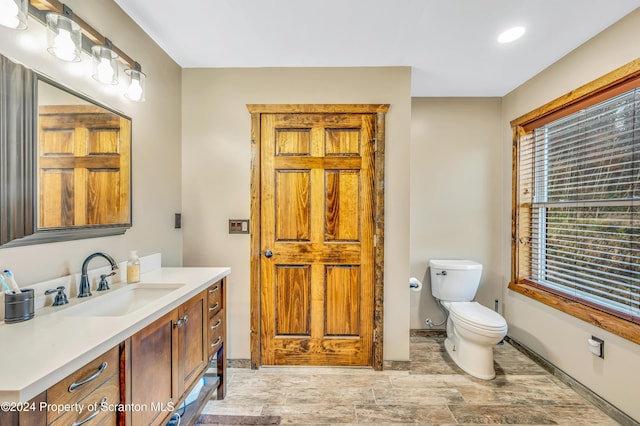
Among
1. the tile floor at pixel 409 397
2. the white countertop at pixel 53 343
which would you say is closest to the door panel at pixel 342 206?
the tile floor at pixel 409 397

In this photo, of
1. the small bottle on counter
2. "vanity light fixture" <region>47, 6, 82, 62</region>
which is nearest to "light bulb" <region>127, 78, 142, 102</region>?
"vanity light fixture" <region>47, 6, 82, 62</region>

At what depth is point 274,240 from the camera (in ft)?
7.81

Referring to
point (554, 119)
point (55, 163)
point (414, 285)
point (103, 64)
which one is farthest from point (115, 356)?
point (554, 119)

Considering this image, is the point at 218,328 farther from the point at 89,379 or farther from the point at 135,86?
the point at 135,86

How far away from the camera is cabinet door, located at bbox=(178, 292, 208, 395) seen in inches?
57.5

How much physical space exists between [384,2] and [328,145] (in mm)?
1003

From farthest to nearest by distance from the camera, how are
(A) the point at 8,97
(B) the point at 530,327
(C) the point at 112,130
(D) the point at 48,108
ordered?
(B) the point at 530,327 → (C) the point at 112,130 → (D) the point at 48,108 → (A) the point at 8,97

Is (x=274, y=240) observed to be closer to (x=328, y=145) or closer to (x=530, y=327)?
(x=328, y=145)

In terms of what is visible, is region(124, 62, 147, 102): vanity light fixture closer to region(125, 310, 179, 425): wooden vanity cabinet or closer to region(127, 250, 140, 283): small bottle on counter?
region(127, 250, 140, 283): small bottle on counter

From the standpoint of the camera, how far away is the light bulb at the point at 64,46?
1238 millimetres

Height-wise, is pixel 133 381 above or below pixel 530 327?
above

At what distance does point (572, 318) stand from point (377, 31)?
95.6 inches

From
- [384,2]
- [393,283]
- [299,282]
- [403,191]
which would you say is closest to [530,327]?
[393,283]

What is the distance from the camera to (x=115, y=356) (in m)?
1.03
